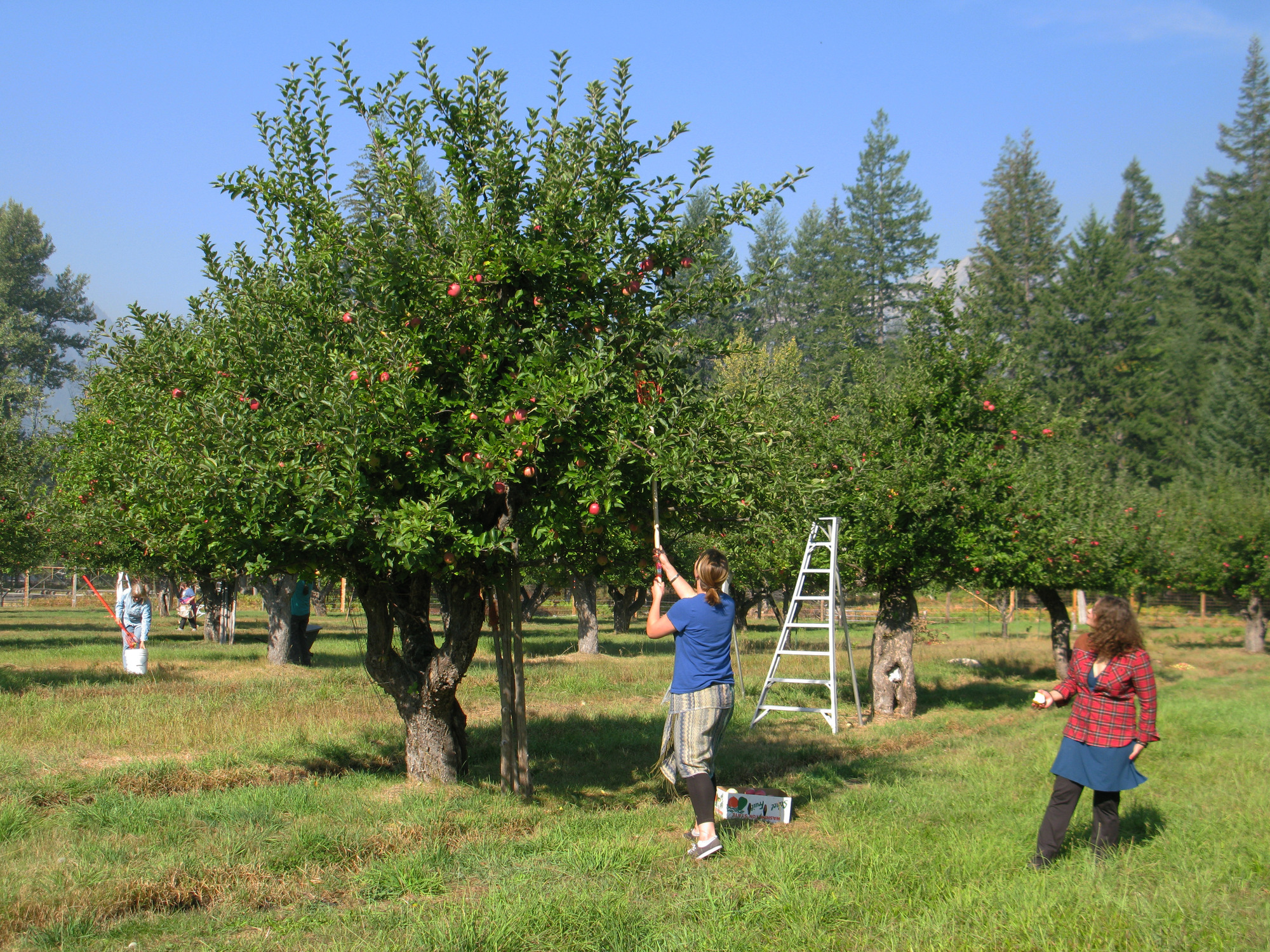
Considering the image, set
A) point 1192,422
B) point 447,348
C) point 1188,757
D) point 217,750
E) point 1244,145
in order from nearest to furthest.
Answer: point 447,348, point 217,750, point 1188,757, point 1192,422, point 1244,145

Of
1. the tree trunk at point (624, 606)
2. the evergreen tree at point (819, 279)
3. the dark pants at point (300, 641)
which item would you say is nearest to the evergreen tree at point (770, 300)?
the evergreen tree at point (819, 279)

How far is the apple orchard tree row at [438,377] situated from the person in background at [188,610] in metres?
24.3

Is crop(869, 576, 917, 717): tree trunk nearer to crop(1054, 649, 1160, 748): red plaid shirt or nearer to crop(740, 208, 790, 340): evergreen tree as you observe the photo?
crop(1054, 649, 1160, 748): red plaid shirt

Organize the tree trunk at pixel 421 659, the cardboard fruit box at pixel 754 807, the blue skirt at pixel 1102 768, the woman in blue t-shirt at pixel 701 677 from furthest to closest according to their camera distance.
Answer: the tree trunk at pixel 421 659, the cardboard fruit box at pixel 754 807, the woman in blue t-shirt at pixel 701 677, the blue skirt at pixel 1102 768

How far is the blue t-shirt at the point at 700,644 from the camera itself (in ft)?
19.4

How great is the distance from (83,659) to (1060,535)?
711 inches

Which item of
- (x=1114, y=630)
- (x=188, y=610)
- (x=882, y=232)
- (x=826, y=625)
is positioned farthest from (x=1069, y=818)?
(x=882, y=232)

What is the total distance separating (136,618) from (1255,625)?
2828 centimetres

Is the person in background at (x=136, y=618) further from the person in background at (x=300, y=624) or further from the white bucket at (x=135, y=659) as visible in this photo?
the person in background at (x=300, y=624)

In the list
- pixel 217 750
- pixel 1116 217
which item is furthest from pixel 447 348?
pixel 1116 217

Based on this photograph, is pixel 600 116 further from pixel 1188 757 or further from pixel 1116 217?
pixel 1116 217

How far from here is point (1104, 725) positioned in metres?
5.63

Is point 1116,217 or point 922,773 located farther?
point 1116,217

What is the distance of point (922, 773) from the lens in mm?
8766
